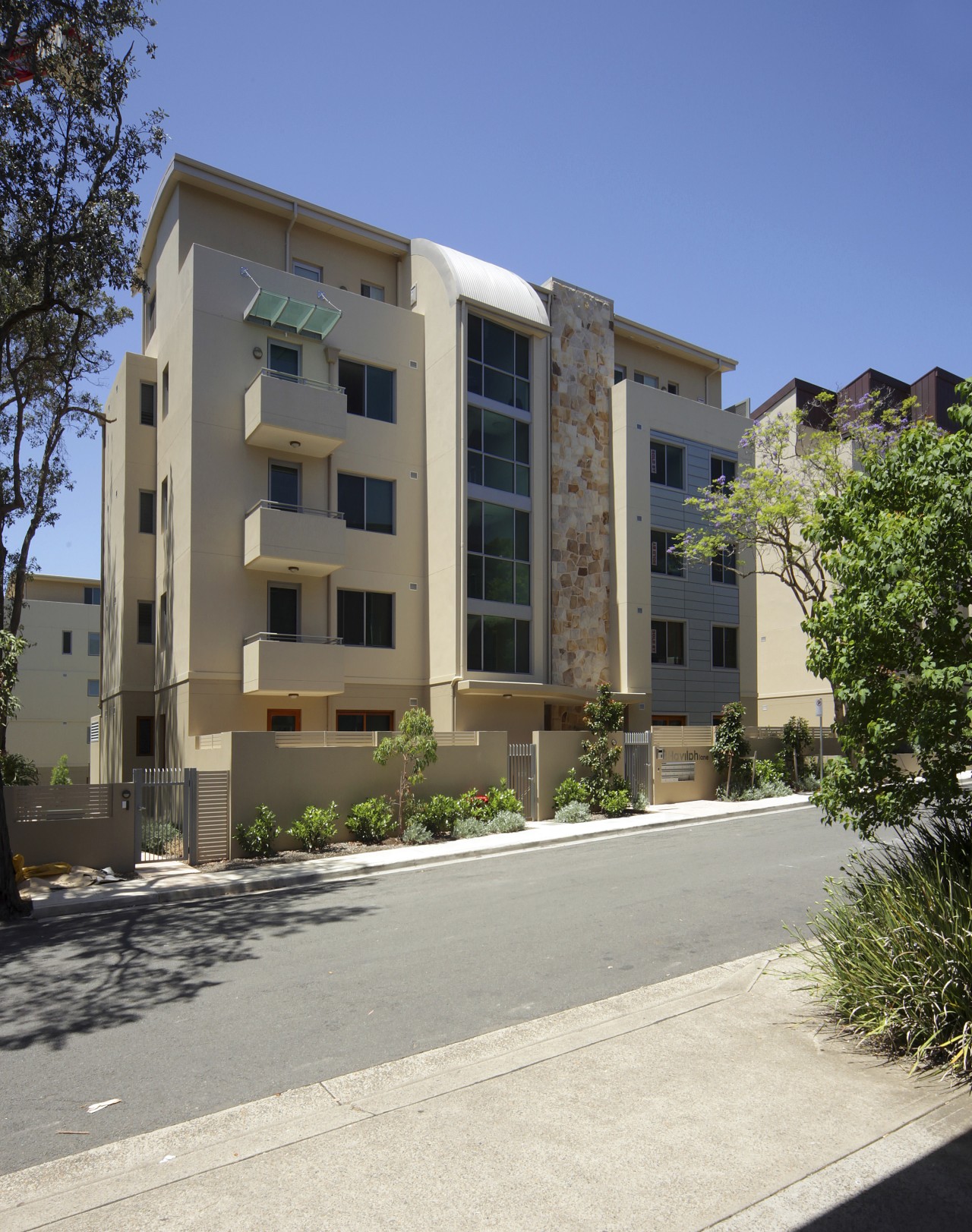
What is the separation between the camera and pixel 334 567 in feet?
80.9

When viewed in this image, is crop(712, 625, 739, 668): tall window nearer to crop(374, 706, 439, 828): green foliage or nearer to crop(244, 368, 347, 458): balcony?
crop(374, 706, 439, 828): green foliage

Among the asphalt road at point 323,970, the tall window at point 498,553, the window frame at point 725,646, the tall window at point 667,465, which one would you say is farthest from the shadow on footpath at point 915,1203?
the window frame at point 725,646

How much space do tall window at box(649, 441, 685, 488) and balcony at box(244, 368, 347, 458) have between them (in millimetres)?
11192

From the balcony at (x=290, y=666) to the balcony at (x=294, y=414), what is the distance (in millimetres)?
5121

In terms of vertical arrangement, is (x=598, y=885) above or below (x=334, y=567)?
below

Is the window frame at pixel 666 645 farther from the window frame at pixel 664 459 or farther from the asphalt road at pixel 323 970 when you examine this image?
the asphalt road at pixel 323 970

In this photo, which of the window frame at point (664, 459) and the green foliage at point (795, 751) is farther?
the window frame at point (664, 459)

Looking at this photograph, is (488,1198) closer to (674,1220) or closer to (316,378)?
(674,1220)

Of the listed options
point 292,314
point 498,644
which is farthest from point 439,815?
point 292,314

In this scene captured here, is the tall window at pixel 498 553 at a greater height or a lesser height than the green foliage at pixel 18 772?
greater

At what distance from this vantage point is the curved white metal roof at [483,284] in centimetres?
2667

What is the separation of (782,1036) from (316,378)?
22.6 meters

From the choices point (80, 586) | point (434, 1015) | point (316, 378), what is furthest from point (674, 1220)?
point (80, 586)

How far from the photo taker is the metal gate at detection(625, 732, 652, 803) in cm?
2486
